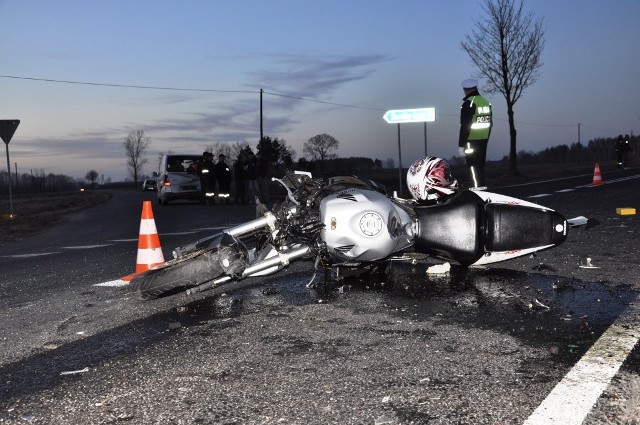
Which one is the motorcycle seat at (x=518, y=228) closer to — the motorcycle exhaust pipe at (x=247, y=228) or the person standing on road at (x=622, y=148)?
the motorcycle exhaust pipe at (x=247, y=228)

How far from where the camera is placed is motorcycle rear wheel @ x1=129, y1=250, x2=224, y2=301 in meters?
4.38

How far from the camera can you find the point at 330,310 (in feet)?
13.7

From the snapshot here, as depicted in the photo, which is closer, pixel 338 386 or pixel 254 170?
pixel 338 386

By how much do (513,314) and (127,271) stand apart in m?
4.15

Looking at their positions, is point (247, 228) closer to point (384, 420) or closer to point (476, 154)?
point (384, 420)

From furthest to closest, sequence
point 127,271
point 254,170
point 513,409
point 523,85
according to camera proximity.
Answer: point 523,85
point 254,170
point 127,271
point 513,409

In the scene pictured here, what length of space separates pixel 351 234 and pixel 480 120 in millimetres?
6311

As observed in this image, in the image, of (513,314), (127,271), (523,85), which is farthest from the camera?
(523,85)

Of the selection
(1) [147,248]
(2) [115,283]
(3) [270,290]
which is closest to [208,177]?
(1) [147,248]

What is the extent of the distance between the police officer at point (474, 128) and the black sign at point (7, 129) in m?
13.9

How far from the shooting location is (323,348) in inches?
128

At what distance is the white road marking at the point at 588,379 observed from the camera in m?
2.27

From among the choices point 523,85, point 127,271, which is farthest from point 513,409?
point 523,85

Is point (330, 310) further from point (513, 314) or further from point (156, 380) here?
point (156, 380)
